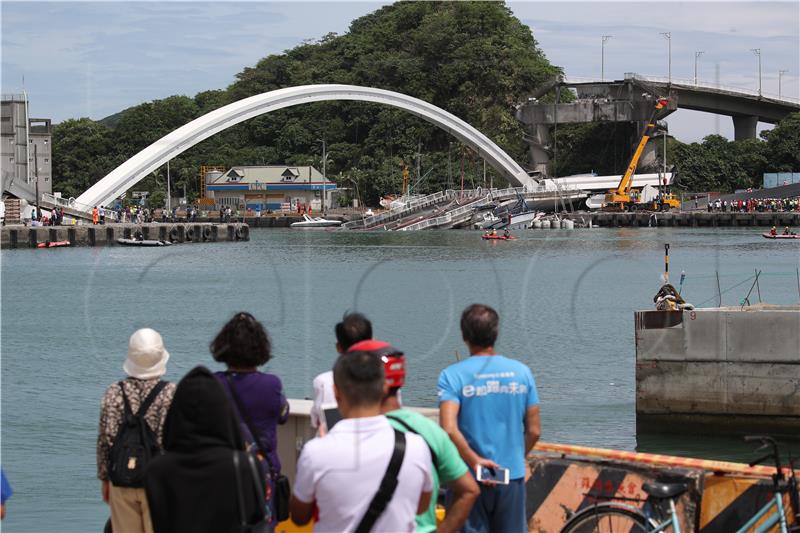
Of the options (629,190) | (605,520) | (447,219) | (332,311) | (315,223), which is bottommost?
(332,311)

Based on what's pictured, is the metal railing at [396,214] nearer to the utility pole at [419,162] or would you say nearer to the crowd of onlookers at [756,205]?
the utility pole at [419,162]

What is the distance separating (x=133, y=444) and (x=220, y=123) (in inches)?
3115

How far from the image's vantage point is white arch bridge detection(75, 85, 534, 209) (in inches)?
3105

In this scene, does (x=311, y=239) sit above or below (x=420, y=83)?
below

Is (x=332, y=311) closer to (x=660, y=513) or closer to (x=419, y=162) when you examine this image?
(x=660, y=513)

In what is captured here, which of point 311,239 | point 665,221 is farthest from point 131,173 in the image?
point 665,221

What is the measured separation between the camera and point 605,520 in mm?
6781

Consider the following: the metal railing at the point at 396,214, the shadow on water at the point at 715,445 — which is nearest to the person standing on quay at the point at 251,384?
the shadow on water at the point at 715,445

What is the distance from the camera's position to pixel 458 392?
5750 millimetres

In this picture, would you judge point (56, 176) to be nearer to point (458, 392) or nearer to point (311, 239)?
point (311, 239)

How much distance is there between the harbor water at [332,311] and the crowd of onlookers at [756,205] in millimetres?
18820

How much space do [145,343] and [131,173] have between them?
76.3 m

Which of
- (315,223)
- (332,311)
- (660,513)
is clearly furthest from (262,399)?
(315,223)

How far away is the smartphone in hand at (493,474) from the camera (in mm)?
5801
